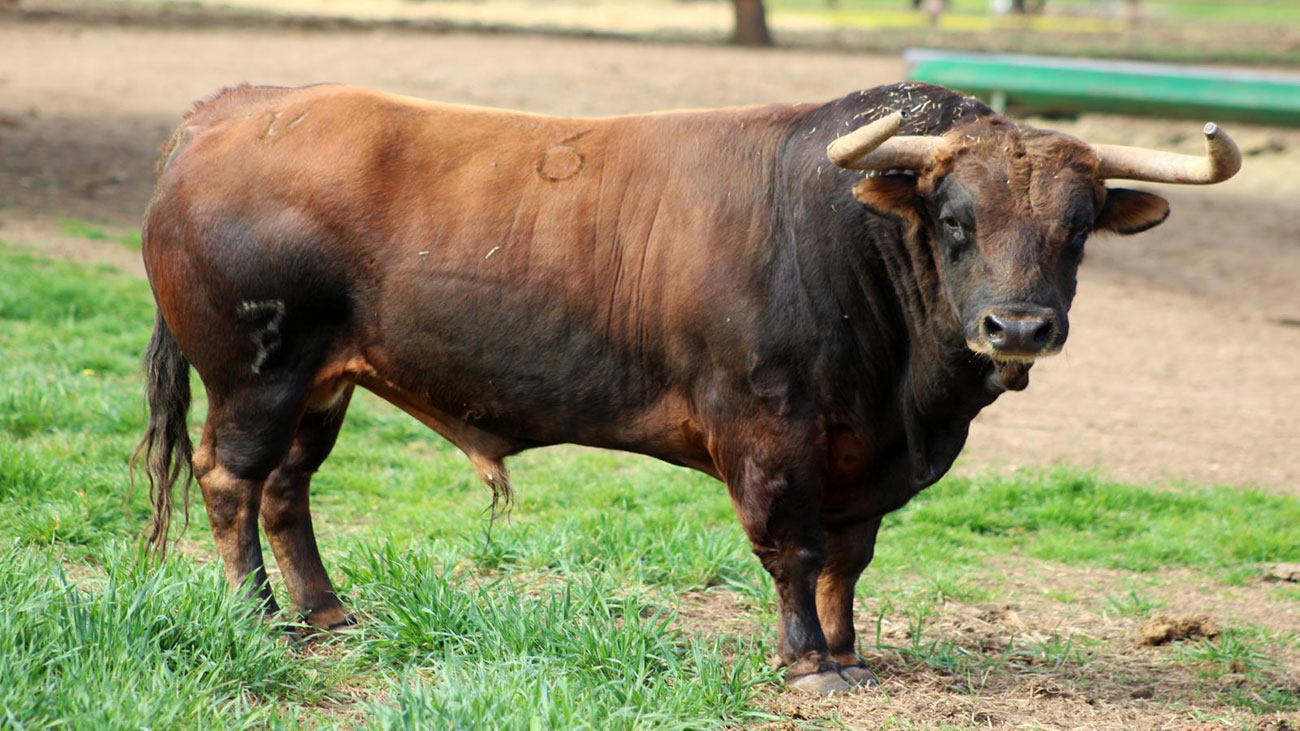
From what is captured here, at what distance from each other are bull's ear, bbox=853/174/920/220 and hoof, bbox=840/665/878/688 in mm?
1454

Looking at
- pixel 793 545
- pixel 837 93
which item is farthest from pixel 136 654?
pixel 837 93

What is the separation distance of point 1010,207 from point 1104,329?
21.2 ft

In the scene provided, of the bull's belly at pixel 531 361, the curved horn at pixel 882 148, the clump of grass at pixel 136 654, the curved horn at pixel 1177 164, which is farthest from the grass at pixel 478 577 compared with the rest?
the curved horn at pixel 1177 164

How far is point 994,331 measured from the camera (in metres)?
3.86

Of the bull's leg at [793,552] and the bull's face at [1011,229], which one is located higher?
the bull's face at [1011,229]

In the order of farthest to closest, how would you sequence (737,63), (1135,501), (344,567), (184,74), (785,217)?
(737,63) < (184,74) < (1135,501) < (344,567) < (785,217)

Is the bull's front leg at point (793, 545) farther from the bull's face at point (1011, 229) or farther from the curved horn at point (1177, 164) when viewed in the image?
the curved horn at point (1177, 164)

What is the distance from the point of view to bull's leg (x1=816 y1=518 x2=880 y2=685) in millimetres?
4633

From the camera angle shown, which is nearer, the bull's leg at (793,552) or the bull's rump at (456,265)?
the bull's leg at (793,552)

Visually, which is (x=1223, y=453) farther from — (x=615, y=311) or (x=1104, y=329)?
(x=615, y=311)

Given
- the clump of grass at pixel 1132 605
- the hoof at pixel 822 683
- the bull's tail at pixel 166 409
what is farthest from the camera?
the clump of grass at pixel 1132 605

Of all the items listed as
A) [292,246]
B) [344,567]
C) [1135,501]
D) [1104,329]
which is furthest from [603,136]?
[1104,329]

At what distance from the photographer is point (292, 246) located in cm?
443

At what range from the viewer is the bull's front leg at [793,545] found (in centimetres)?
428
